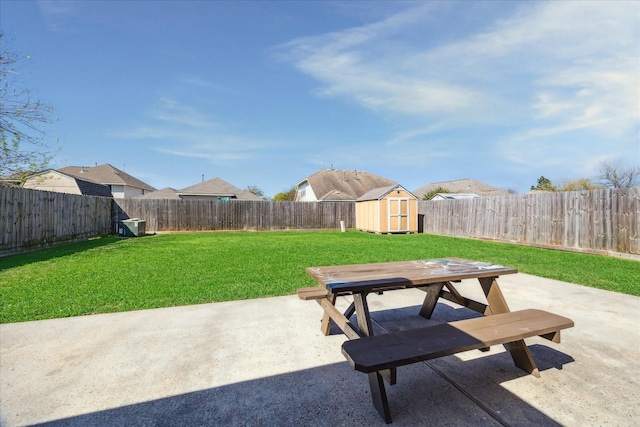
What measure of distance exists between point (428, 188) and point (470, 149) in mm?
15574

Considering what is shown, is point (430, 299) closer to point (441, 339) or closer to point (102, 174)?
point (441, 339)

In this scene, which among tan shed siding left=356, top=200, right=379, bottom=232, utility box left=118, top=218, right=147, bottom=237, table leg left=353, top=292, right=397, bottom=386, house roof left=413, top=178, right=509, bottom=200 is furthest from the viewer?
house roof left=413, top=178, right=509, bottom=200

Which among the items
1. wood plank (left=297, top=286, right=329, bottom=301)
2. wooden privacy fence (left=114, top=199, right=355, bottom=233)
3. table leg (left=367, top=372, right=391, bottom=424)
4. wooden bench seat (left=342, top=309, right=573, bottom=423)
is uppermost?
wooden privacy fence (left=114, top=199, right=355, bottom=233)

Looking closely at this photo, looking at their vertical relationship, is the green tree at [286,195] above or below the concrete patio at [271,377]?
above

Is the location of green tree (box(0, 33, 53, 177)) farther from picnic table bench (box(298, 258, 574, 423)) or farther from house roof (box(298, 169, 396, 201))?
house roof (box(298, 169, 396, 201))

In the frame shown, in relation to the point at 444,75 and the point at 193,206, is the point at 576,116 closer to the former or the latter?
the point at 444,75

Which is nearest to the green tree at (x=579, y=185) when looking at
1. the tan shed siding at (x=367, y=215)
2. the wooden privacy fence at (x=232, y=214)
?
the tan shed siding at (x=367, y=215)

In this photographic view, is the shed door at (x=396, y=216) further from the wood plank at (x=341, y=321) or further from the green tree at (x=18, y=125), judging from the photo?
the green tree at (x=18, y=125)

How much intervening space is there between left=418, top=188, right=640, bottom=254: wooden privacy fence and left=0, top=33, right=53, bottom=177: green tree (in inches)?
694

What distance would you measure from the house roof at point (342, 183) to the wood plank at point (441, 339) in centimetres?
2407

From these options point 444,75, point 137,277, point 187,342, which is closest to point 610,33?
point 444,75

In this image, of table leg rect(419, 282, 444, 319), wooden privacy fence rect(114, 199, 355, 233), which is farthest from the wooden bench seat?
wooden privacy fence rect(114, 199, 355, 233)

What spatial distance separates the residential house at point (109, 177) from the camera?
30.4 m

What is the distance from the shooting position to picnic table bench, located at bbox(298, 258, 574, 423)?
1634 millimetres
